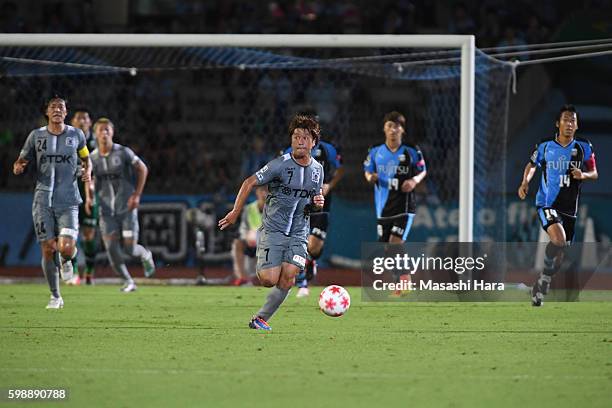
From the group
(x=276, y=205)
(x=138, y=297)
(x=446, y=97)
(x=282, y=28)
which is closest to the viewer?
(x=276, y=205)

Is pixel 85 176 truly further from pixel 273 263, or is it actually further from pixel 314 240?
pixel 273 263

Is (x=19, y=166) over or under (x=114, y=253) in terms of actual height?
over

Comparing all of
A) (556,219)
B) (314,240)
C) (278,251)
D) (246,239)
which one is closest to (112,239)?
(246,239)

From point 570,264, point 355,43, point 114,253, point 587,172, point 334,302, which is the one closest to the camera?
point 334,302

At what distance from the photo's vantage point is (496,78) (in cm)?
1638

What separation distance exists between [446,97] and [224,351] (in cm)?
1216

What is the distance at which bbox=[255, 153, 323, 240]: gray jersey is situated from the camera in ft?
31.1

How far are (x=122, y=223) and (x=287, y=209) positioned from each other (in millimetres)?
5904

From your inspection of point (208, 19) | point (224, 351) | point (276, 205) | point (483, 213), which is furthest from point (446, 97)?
point (224, 351)

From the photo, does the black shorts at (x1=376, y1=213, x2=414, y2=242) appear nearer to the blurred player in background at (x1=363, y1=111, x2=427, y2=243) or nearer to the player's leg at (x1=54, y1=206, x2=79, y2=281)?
the blurred player in background at (x1=363, y1=111, x2=427, y2=243)

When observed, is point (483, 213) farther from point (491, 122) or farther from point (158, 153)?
point (158, 153)

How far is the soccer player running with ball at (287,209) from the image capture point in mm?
9475

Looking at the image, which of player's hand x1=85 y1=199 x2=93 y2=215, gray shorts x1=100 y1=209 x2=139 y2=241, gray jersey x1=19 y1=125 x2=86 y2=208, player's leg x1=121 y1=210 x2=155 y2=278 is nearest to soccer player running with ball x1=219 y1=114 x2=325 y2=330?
gray jersey x1=19 y1=125 x2=86 y2=208

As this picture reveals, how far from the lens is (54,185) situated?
11.7 meters
